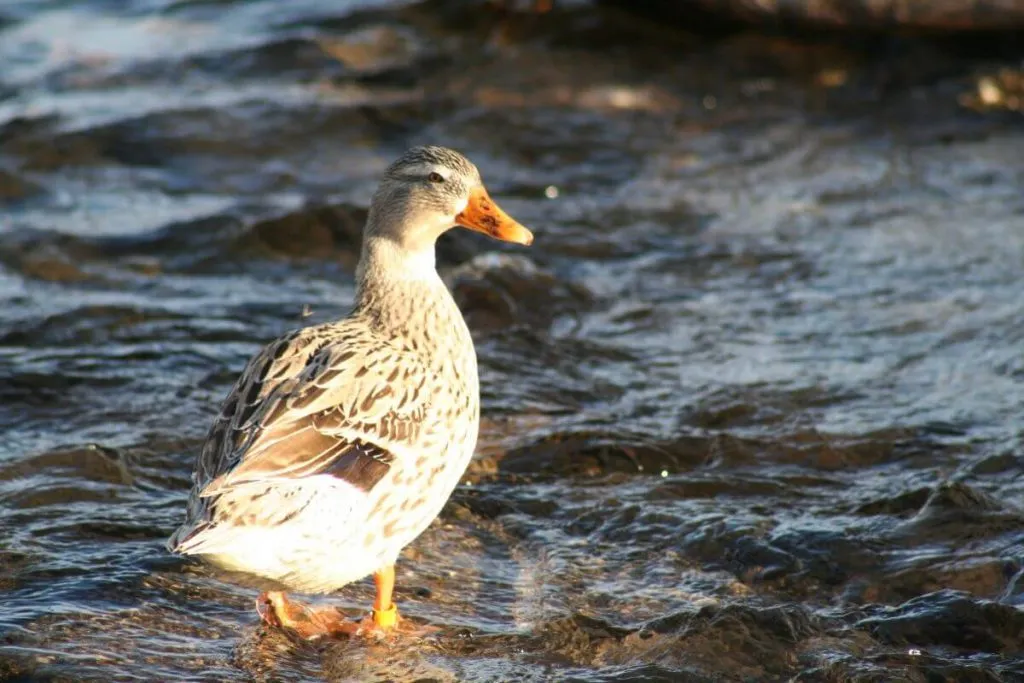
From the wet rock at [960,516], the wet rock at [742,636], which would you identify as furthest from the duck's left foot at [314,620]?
the wet rock at [960,516]

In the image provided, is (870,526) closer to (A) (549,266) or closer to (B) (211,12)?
(A) (549,266)

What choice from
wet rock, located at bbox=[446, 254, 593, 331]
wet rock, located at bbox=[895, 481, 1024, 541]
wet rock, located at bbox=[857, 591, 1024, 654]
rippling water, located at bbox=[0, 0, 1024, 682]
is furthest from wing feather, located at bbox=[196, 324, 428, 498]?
wet rock, located at bbox=[446, 254, 593, 331]

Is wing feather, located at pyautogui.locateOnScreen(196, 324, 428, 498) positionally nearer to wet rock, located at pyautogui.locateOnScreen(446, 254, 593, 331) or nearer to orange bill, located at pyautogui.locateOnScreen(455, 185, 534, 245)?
Answer: orange bill, located at pyautogui.locateOnScreen(455, 185, 534, 245)

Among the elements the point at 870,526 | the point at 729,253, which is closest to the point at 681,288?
the point at 729,253

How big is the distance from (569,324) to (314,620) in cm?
335

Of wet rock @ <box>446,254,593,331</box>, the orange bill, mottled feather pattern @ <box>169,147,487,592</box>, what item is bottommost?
wet rock @ <box>446,254,593,331</box>

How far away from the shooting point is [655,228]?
10.1 meters

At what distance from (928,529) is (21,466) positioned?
3.94 metres

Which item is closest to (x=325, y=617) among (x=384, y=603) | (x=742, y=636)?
(x=384, y=603)

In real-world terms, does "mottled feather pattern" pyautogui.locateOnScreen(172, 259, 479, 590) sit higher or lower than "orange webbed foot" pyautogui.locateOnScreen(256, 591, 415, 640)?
higher

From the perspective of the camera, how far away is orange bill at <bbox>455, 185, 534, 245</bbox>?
20.6 feet

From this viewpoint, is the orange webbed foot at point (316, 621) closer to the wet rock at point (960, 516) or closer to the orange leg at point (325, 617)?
the orange leg at point (325, 617)

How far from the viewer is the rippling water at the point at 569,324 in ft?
18.9

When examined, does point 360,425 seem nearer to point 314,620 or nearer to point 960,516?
point 314,620
